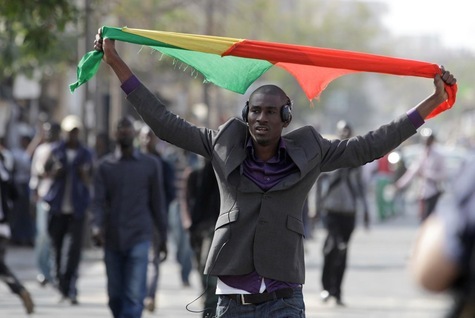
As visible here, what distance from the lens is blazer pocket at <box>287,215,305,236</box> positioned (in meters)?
6.34

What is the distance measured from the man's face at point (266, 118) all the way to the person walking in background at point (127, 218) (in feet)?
13.7

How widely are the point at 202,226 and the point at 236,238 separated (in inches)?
210

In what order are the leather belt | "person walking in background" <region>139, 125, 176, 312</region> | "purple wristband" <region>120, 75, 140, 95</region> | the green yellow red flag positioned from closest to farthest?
the leather belt → "purple wristband" <region>120, 75, 140, 95</region> → the green yellow red flag → "person walking in background" <region>139, 125, 176, 312</region>

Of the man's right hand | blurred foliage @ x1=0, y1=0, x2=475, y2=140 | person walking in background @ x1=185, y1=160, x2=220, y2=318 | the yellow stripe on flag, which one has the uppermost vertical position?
blurred foliage @ x1=0, y1=0, x2=475, y2=140

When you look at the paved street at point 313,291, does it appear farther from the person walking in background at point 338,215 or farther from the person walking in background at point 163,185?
the person walking in background at point 338,215

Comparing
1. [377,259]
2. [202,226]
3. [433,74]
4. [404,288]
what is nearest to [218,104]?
[377,259]

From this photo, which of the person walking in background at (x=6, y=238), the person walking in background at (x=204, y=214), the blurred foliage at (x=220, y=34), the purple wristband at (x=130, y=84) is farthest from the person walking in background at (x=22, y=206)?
the purple wristband at (x=130, y=84)

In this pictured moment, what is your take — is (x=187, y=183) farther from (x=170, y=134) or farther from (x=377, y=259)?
(x=377, y=259)

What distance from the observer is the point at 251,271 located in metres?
6.23

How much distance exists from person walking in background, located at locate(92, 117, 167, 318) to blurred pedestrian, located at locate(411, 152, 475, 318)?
22.4ft

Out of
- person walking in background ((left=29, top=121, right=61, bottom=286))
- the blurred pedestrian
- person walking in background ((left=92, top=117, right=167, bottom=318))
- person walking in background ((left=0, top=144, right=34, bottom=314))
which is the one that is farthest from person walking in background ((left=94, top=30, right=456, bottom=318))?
person walking in background ((left=29, top=121, right=61, bottom=286))

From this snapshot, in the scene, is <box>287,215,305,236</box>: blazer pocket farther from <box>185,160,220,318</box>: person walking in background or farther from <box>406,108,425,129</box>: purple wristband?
<box>185,160,220,318</box>: person walking in background

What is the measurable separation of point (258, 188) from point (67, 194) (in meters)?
8.59

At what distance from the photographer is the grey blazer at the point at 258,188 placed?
6254 millimetres
